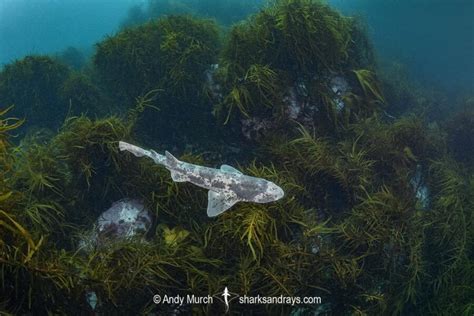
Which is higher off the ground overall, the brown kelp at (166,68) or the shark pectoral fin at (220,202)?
the brown kelp at (166,68)

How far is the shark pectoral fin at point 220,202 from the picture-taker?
5.88m

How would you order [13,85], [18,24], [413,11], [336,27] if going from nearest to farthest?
[336,27] < [13,85] < [413,11] < [18,24]

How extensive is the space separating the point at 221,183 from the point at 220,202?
33cm

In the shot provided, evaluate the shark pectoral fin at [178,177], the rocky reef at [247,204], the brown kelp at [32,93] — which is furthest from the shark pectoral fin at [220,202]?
the brown kelp at [32,93]

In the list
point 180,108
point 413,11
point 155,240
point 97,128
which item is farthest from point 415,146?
point 413,11

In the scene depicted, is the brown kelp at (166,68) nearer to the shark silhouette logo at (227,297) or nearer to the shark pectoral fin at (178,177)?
the shark pectoral fin at (178,177)

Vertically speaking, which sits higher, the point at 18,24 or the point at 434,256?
the point at 18,24

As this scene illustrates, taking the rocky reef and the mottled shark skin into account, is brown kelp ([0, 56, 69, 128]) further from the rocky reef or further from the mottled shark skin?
the mottled shark skin

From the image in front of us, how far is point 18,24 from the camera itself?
29906mm

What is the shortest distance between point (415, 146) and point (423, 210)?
6.32 feet

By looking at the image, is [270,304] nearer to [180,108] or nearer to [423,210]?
[423,210]

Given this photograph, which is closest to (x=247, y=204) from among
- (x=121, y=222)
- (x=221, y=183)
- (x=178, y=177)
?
(x=221, y=183)

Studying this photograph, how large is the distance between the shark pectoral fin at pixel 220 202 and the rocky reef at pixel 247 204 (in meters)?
0.15

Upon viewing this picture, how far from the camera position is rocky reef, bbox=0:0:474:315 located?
17.3 ft
